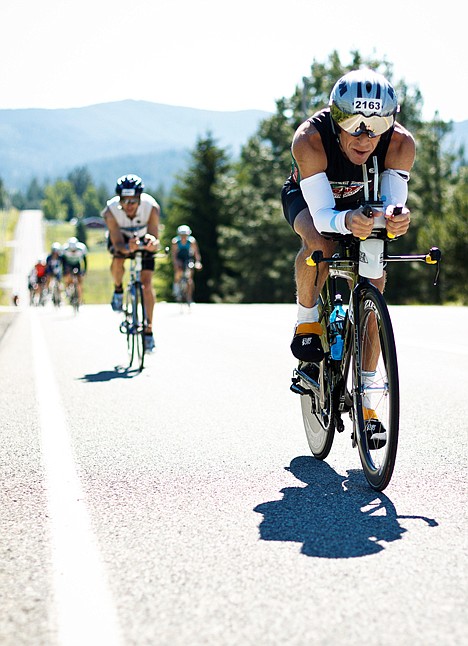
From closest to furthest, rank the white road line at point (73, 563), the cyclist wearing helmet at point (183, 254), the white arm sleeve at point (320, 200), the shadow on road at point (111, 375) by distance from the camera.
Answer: the white road line at point (73, 563) < the white arm sleeve at point (320, 200) < the shadow on road at point (111, 375) < the cyclist wearing helmet at point (183, 254)

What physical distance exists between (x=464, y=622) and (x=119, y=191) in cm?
→ 800

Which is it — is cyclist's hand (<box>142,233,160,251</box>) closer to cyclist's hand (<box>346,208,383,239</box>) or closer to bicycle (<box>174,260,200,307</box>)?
cyclist's hand (<box>346,208,383,239</box>)

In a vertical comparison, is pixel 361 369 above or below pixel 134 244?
below

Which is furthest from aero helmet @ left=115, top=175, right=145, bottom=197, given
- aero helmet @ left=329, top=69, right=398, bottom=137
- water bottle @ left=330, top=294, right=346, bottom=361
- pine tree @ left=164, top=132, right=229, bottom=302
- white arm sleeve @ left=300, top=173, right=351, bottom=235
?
pine tree @ left=164, top=132, right=229, bottom=302

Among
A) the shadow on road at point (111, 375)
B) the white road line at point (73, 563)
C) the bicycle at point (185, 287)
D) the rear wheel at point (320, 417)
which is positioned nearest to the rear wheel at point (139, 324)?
the shadow on road at point (111, 375)

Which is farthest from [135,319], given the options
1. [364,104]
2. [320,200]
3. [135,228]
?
[364,104]

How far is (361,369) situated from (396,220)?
2.37ft

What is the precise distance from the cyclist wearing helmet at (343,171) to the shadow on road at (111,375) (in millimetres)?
4180

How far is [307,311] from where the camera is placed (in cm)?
487

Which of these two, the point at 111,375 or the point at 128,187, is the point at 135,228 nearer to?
the point at 128,187

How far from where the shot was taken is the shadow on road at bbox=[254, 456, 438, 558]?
3299mm

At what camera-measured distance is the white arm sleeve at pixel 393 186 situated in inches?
172

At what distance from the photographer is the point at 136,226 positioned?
10.3m

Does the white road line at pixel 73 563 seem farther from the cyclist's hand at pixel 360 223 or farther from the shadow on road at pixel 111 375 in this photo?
the shadow on road at pixel 111 375
